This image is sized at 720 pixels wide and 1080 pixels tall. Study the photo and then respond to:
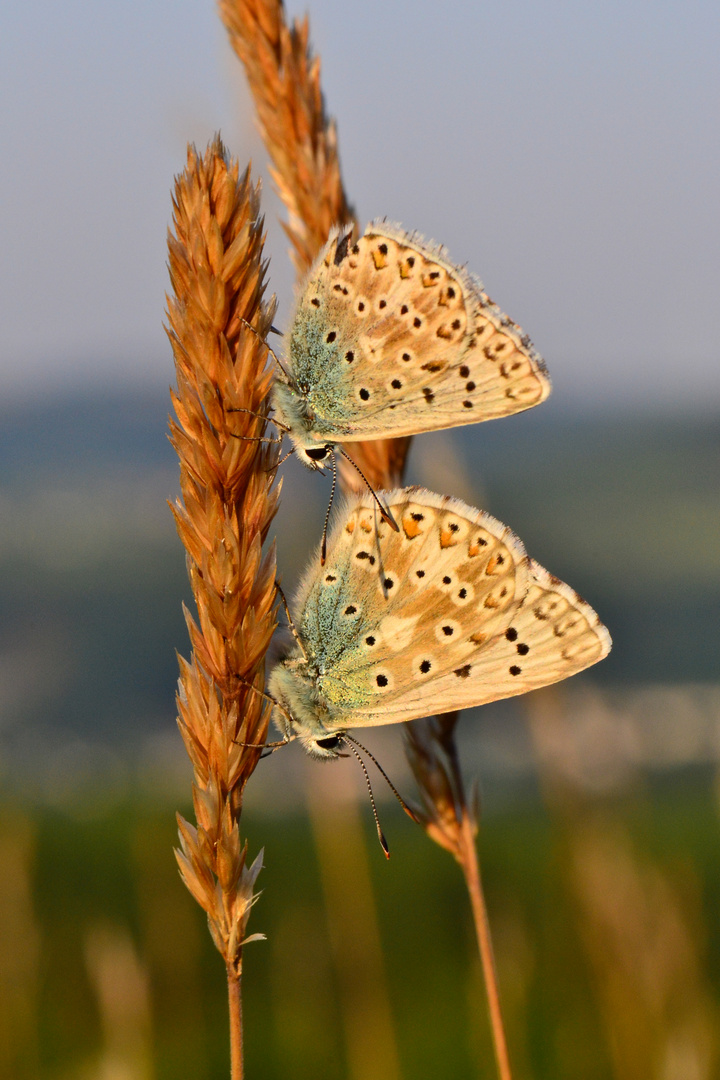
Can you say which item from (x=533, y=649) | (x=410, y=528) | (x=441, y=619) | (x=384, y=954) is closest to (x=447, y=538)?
(x=410, y=528)

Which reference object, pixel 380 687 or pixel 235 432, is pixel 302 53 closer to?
pixel 235 432

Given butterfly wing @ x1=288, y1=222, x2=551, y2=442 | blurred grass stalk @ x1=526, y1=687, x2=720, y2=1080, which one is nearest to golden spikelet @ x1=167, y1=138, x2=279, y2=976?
butterfly wing @ x1=288, y1=222, x2=551, y2=442

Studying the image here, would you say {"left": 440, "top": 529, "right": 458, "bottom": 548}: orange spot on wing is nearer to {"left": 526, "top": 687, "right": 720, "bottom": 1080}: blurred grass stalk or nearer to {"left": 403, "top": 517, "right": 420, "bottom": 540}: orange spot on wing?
{"left": 403, "top": 517, "right": 420, "bottom": 540}: orange spot on wing

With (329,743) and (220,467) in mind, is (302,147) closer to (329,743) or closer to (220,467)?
(220,467)

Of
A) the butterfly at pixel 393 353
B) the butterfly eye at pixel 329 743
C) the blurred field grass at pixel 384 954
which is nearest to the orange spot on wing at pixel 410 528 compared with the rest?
the butterfly at pixel 393 353

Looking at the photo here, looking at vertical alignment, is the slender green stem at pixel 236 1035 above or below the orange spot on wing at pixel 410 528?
below

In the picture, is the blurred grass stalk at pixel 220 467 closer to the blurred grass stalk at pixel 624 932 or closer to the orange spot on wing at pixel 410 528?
the orange spot on wing at pixel 410 528

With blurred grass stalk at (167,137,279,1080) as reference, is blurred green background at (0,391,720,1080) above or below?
below
